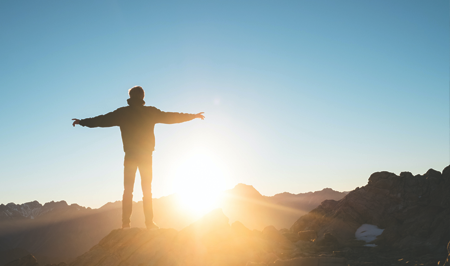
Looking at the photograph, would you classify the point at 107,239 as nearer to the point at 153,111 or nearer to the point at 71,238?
the point at 153,111

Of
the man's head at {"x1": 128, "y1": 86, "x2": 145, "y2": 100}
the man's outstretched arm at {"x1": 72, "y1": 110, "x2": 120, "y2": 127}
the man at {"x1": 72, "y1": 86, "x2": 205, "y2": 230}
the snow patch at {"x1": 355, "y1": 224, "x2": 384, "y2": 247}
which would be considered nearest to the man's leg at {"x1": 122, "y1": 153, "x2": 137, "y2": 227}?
the man at {"x1": 72, "y1": 86, "x2": 205, "y2": 230}

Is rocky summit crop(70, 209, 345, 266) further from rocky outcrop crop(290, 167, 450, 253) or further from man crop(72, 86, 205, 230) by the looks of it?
rocky outcrop crop(290, 167, 450, 253)

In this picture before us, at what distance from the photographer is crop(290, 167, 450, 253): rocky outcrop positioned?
13.8 metres

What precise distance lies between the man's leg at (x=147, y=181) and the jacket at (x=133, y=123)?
0.37 m

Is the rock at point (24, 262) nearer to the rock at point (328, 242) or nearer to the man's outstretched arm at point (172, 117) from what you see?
the man's outstretched arm at point (172, 117)

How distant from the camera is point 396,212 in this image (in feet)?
63.1

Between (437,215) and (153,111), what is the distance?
17492 mm

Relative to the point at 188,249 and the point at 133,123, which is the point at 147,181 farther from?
the point at 188,249

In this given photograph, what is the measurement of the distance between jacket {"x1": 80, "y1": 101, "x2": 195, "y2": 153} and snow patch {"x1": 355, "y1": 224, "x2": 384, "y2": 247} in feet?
52.3

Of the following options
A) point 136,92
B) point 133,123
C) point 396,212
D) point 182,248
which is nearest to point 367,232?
point 396,212

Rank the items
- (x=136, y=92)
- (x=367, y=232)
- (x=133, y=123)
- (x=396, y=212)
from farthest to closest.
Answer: (x=396, y=212)
(x=367, y=232)
(x=136, y=92)
(x=133, y=123)

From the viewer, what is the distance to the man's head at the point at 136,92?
9836 millimetres

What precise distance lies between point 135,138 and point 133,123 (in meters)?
0.58

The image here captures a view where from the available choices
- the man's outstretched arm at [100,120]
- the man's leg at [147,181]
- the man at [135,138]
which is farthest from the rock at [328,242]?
the man's outstretched arm at [100,120]
